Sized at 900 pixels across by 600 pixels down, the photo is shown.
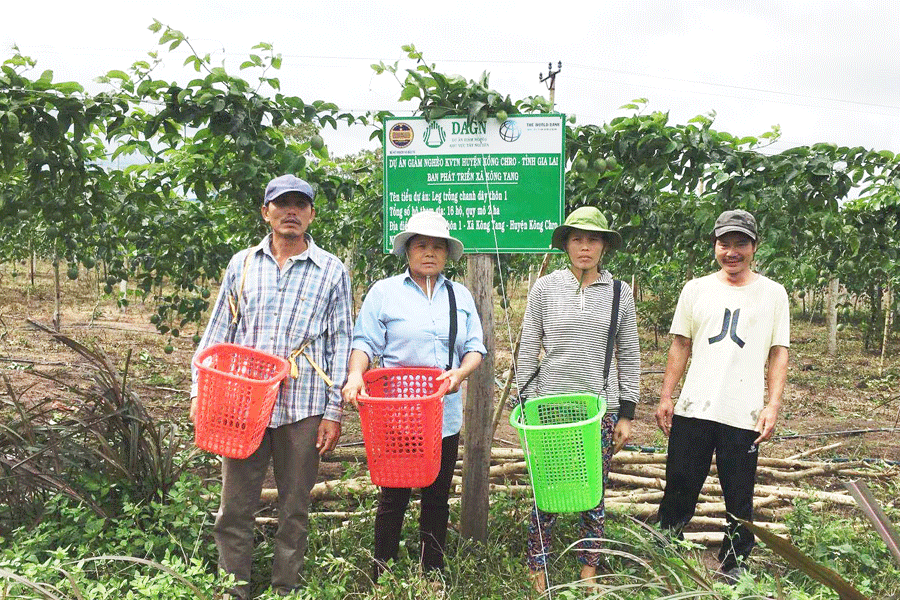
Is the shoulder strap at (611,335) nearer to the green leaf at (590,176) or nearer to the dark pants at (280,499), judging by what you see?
the green leaf at (590,176)

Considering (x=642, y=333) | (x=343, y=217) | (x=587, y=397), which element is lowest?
(x=642, y=333)

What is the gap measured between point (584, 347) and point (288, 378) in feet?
3.72

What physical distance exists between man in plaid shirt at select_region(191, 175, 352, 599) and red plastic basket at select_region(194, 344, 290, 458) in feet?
0.48

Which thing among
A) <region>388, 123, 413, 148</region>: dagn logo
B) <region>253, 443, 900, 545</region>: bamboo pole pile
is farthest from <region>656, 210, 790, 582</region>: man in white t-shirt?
<region>388, 123, 413, 148</region>: dagn logo

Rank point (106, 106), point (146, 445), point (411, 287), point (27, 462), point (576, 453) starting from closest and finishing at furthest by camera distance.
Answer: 1. point (576, 453)
2. point (411, 287)
3. point (27, 462)
4. point (146, 445)
5. point (106, 106)

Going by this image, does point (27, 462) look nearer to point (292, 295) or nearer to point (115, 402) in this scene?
point (115, 402)

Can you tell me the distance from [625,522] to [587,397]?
110 cm

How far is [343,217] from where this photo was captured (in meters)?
6.88

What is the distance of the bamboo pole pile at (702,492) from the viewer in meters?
3.73

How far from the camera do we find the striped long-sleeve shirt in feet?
9.23

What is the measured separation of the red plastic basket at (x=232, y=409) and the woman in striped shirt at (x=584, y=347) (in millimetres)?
1020

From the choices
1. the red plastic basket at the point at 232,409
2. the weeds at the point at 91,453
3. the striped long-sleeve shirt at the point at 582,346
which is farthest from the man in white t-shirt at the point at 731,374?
the weeds at the point at 91,453

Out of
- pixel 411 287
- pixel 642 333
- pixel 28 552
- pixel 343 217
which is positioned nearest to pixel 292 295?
pixel 411 287

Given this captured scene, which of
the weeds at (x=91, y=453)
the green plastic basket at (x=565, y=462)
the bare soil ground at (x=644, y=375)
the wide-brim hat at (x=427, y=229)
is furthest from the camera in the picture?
the bare soil ground at (x=644, y=375)
